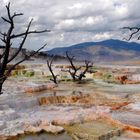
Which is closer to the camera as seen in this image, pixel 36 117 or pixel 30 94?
pixel 36 117

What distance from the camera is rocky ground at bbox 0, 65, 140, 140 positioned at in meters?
12.3

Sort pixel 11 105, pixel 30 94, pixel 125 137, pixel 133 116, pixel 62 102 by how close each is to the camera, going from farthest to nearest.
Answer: pixel 30 94
pixel 62 102
pixel 11 105
pixel 133 116
pixel 125 137

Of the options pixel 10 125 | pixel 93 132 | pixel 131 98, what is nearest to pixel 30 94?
pixel 131 98

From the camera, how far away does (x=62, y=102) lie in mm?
19797

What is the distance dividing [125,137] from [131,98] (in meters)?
8.41

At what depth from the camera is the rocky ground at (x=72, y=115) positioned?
12273mm

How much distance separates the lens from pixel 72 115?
15055 millimetres

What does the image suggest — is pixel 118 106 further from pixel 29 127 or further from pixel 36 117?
pixel 29 127

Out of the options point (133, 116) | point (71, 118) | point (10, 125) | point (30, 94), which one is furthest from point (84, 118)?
point (30, 94)

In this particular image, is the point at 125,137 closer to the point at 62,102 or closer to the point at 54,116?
the point at 54,116

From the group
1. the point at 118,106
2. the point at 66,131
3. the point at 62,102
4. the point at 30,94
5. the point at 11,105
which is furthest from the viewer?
the point at 30,94

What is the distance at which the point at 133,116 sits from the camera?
14.4 m

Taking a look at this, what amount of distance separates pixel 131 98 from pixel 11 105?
5909 mm

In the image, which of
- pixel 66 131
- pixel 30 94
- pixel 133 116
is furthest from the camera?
pixel 30 94
